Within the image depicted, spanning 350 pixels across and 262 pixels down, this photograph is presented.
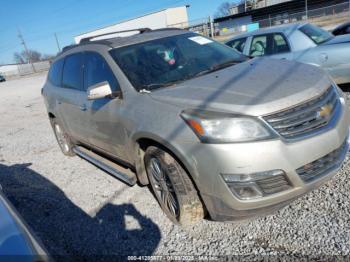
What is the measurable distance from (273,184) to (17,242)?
1.82 meters

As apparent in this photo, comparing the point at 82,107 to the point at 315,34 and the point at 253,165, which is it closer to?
the point at 253,165

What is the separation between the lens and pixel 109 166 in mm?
3920

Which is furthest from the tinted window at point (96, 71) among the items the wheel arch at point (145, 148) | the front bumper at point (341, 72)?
the front bumper at point (341, 72)

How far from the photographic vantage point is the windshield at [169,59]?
322cm

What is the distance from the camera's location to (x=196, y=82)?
2990 mm

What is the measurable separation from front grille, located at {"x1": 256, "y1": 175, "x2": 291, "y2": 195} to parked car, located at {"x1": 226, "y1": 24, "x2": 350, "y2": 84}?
4046mm

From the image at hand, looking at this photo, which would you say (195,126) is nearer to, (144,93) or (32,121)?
(144,93)

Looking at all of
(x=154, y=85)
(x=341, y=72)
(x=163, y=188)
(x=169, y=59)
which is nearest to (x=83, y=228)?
(x=163, y=188)

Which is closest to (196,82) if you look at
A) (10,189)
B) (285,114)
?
(285,114)

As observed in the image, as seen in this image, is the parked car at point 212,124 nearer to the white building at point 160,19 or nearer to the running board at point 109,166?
the running board at point 109,166

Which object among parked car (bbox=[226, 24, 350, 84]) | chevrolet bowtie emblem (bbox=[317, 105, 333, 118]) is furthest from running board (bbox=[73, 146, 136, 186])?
parked car (bbox=[226, 24, 350, 84])

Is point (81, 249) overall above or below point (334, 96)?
below

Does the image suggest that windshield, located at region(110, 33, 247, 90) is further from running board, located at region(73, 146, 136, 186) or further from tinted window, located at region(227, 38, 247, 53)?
tinted window, located at region(227, 38, 247, 53)

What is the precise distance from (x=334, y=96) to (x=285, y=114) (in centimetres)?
80
